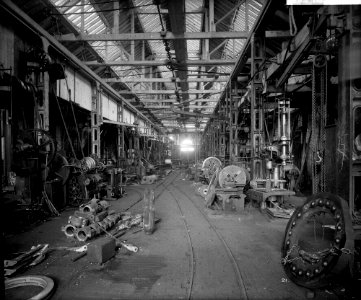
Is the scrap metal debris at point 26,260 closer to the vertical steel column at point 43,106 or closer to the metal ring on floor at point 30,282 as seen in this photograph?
the metal ring on floor at point 30,282

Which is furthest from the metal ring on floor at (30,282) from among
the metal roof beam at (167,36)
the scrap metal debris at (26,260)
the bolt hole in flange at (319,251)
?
the metal roof beam at (167,36)

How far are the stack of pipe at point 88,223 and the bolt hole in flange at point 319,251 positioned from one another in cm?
379

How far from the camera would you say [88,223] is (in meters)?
5.36

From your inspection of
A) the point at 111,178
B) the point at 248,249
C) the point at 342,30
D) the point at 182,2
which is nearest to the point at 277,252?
the point at 248,249

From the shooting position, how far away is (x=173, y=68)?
33.9 ft

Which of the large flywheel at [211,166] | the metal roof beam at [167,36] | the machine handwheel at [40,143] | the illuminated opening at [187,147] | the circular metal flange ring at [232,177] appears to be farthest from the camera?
the illuminated opening at [187,147]

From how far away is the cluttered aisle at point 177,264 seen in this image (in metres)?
3.11

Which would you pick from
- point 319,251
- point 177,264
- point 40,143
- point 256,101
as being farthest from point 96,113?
point 319,251

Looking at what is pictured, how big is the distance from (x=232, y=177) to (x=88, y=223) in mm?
4499

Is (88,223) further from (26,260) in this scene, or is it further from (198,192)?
(198,192)

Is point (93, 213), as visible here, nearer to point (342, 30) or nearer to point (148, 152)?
point (342, 30)

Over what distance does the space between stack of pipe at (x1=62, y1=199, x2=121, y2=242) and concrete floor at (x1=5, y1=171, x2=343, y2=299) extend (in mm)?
215

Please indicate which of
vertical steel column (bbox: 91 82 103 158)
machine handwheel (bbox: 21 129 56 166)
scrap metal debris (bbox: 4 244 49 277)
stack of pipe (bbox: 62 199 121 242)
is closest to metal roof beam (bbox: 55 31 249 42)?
machine handwheel (bbox: 21 129 56 166)

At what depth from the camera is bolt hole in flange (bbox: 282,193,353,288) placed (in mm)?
2625
